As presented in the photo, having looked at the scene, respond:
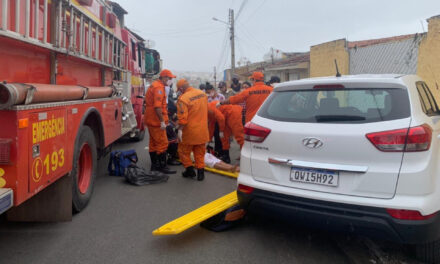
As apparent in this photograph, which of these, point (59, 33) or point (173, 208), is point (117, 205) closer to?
point (173, 208)

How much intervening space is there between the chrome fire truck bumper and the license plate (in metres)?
2.12

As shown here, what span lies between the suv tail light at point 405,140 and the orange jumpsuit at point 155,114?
3.75 m

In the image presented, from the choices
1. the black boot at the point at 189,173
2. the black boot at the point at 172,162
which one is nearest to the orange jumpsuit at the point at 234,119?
the black boot at the point at 172,162

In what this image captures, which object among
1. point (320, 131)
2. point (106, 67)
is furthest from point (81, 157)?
point (320, 131)

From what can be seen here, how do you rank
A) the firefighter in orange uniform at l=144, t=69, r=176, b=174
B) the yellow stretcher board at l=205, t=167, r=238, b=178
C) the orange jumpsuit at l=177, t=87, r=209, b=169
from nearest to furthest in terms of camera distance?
the orange jumpsuit at l=177, t=87, r=209, b=169
the firefighter in orange uniform at l=144, t=69, r=176, b=174
the yellow stretcher board at l=205, t=167, r=238, b=178

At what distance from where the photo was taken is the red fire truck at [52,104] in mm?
2428

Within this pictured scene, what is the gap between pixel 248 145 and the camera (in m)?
3.28

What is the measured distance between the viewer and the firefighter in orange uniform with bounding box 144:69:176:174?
18.4ft

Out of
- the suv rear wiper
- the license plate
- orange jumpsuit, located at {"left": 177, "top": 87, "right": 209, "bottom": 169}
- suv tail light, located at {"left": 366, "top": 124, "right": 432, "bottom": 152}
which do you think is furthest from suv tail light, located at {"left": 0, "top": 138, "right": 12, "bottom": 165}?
orange jumpsuit, located at {"left": 177, "top": 87, "right": 209, "bottom": 169}

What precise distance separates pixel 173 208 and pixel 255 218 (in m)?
1.04

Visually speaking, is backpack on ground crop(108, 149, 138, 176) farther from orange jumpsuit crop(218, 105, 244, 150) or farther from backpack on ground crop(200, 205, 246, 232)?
backpack on ground crop(200, 205, 246, 232)

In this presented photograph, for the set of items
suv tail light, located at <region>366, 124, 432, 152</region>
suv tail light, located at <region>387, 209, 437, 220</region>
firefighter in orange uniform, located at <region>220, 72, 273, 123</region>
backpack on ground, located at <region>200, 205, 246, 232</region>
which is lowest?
backpack on ground, located at <region>200, 205, 246, 232</region>

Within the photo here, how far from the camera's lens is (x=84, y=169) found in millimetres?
4309

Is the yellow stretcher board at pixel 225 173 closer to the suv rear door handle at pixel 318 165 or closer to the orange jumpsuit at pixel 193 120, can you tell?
the orange jumpsuit at pixel 193 120
